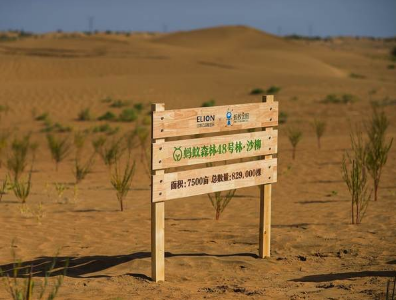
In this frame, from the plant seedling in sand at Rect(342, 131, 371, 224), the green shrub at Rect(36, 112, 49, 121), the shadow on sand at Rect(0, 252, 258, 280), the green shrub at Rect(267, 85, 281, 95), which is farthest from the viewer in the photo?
the green shrub at Rect(267, 85, 281, 95)

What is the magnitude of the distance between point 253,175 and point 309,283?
4.15 feet

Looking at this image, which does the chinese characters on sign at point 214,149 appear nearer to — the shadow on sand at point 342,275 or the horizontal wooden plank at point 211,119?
the horizontal wooden plank at point 211,119

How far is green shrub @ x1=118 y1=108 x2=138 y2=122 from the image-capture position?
63.6 ft

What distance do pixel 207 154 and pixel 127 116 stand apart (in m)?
13.6

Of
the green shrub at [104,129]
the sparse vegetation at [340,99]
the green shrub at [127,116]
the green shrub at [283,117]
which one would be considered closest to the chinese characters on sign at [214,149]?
the green shrub at [104,129]

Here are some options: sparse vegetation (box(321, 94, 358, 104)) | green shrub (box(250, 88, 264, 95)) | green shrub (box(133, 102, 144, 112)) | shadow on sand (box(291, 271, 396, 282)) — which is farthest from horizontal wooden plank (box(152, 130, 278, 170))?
green shrub (box(250, 88, 264, 95))

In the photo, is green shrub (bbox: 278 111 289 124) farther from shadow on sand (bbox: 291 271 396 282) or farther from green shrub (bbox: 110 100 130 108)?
shadow on sand (bbox: 291 271 396 282)

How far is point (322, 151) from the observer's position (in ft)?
45.0

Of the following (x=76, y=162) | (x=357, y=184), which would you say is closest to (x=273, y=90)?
(x=76, y=162)

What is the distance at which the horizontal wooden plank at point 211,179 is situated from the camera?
5.70 m

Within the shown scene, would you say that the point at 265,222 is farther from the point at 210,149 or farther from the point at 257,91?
the point at 257,91

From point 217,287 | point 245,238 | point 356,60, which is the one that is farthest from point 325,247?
point 356,60

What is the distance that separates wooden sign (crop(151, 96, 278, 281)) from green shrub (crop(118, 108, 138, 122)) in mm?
12907

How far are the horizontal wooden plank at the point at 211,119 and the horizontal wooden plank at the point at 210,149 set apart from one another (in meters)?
0.09
